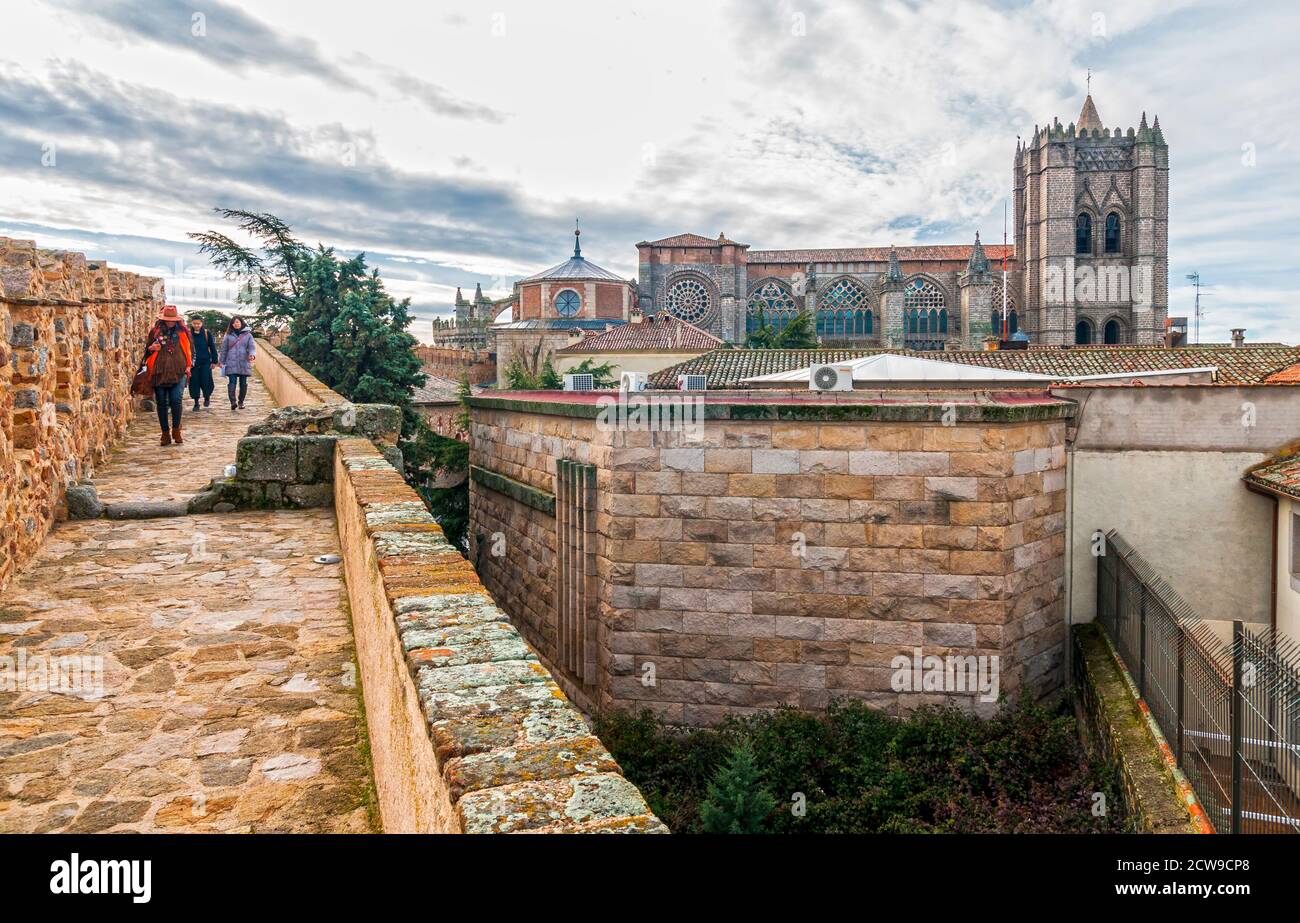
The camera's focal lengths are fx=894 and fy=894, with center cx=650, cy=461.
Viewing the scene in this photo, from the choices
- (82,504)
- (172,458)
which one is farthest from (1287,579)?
(172,458)

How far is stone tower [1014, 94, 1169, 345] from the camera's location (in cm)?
5875

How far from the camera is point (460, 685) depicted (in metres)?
2.76

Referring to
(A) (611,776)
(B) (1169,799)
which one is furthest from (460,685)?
(B) (1169,799)

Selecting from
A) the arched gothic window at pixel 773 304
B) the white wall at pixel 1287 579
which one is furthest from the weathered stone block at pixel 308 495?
the arched gothic window at pixel 773 304

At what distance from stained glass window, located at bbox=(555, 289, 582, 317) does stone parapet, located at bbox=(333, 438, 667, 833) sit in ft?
168

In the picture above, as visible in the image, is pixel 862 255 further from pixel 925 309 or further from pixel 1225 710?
pixel 1225 710

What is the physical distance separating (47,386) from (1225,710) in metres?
9.19

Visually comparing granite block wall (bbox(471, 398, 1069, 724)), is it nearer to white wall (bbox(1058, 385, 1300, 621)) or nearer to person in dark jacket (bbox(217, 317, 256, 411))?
white wall (bbox(1058, 385, 1300, 621))

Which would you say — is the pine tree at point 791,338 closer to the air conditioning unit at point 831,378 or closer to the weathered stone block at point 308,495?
the air conditioning unit at point 831,378

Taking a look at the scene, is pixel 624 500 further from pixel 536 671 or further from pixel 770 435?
pixel 536 671

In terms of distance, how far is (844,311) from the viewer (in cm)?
6250

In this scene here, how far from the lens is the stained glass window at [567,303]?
5484 centimetres

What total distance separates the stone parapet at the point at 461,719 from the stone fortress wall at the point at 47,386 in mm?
3004

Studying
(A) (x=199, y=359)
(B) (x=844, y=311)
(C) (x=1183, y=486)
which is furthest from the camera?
(B) (x=844, y=311)
